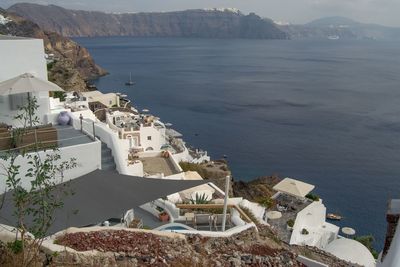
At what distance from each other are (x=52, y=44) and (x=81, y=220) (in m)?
121

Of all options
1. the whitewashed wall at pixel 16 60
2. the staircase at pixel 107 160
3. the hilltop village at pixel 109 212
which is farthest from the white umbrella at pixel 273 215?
the whitewashed wall at pixel 16 60

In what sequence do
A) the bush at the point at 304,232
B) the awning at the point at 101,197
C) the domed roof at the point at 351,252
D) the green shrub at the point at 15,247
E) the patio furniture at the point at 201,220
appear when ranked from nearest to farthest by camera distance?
the green shrub at the point at 15,247 < the awning at the point at 101,197 < the patio furniture at the point at 201,220 < the domed roof at the point at 351,252 < the bush at the point at 304,232

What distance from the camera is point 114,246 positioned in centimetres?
649

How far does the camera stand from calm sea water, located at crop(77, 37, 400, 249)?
128 feet

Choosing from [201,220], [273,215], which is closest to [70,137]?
[201,220]

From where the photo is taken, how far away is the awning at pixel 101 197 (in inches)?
292

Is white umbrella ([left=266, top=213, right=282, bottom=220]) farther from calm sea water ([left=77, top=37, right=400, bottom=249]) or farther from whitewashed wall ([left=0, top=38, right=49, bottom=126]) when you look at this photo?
whitewashed wall ([left=0, top=38, right=49, bottom=126])

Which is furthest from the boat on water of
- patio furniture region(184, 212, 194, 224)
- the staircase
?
the staircase

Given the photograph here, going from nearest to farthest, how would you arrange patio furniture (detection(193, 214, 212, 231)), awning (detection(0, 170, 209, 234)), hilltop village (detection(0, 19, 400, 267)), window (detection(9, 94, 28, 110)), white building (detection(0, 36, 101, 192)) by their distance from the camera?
hilltop village (detection(0, 19, 400, 267))
awning (detection(0, 170, 209, 234))
white building (detection(0, 36, 101, 192))
patio furniture (detection(193, 214, 212, 231))
window (detection(9, 94, 28, 110))

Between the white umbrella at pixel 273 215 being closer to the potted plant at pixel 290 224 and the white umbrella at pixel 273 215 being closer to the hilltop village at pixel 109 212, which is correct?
the potted plant at pixel 290 224

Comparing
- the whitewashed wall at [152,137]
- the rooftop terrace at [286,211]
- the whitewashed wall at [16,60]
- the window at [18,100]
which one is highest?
the whitewashed wall at [16,60]

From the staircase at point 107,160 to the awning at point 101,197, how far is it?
1195 mm

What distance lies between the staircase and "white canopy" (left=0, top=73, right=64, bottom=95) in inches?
88.2

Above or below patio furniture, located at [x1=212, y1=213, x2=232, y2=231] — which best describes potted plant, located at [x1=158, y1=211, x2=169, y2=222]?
below
